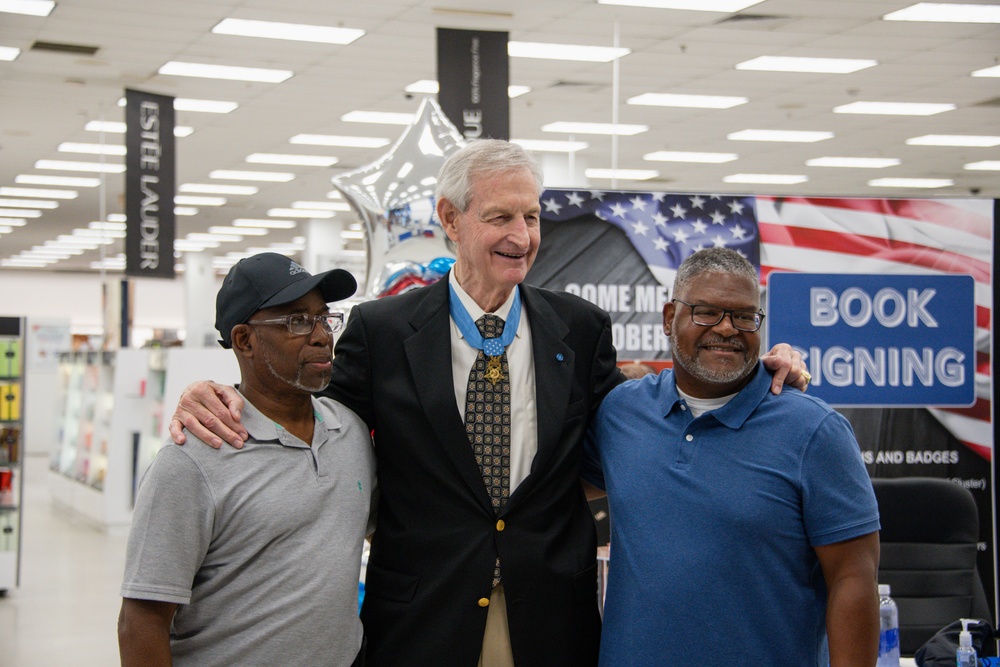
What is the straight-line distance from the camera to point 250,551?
5.68 ft

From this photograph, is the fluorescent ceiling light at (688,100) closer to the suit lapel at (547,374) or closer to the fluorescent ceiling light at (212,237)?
the suit lapel at (547,374)

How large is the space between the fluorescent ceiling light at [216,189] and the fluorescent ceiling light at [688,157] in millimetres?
6490

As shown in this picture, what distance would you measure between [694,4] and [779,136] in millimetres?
5498

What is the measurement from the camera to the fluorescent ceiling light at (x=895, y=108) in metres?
11.3

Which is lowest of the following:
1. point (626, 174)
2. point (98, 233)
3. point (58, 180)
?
point (98, 233)

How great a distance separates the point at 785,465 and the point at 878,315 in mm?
2492

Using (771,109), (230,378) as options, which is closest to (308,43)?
(230,378)

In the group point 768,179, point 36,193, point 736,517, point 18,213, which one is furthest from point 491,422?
point 18,213

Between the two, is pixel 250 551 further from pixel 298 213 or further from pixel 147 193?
pixel 298 213

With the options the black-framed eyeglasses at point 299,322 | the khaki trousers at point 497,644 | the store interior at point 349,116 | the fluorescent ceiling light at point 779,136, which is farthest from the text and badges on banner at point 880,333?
the fluorescent ceiling light at point 779,136

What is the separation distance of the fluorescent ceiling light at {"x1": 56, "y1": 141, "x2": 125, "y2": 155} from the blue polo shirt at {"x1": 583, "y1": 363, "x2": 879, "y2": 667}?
12.9 meters

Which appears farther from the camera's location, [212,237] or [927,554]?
[212,237]

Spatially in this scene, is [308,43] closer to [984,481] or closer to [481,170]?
[984,481]

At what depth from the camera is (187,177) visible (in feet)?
52.1
